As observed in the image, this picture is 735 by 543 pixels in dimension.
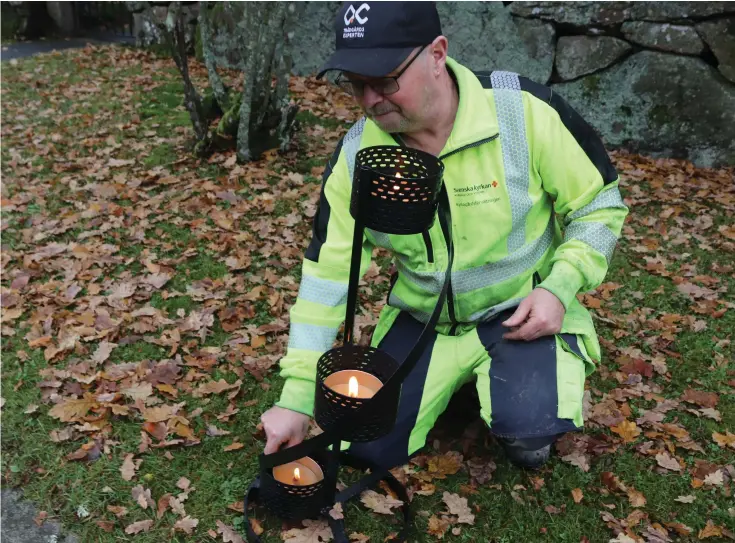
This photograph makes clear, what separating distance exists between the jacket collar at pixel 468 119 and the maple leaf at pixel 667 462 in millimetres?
1689

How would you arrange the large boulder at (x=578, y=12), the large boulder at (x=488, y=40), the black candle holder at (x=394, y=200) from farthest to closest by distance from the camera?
the large boulder at (x=488, y=40), the large boulder at (x=578, y=12), the black candle holder at (x=394, y=200)

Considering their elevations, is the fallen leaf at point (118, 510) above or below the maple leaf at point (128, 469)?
below

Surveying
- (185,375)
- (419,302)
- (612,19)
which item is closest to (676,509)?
(419,302)

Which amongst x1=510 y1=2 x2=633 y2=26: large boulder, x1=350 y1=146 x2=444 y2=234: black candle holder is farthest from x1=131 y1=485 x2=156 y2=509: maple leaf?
x1=510 y1=2 x2=633 y2=26: large boulder

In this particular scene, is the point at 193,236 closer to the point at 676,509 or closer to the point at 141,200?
the point at 141,200

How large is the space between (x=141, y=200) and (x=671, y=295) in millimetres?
4114

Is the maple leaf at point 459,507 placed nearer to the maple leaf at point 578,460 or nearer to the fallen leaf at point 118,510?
the maple leaf at point 578,460

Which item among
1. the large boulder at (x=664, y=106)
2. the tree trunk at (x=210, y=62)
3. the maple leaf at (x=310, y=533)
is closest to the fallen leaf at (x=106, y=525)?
the maple leaf at (x=310, y=533)

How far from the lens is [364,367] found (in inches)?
85.6

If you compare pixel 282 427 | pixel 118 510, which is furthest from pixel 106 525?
pixel 282 427

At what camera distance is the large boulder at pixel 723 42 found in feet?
19.4

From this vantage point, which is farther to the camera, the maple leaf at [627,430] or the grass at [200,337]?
the maple leaf at [627,430]

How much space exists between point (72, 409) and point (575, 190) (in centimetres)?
253

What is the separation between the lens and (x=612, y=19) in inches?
247
